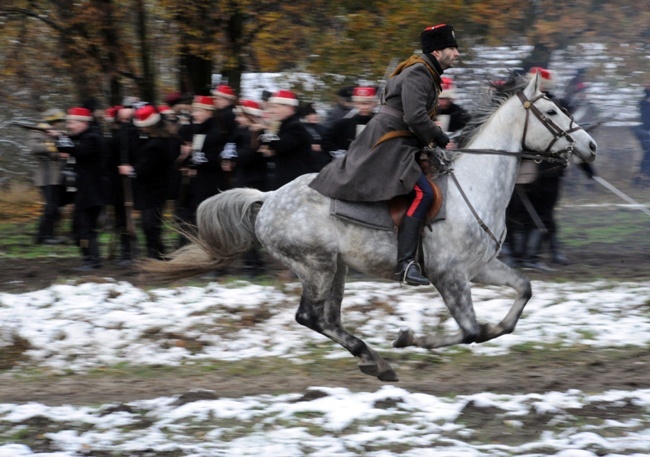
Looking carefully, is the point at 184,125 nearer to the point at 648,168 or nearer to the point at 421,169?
the point at 421,169

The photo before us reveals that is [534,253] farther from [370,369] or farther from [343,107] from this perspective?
[370,369]

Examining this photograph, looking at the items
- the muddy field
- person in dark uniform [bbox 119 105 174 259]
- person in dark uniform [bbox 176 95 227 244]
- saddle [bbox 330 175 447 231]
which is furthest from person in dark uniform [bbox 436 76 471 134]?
saddle [bbox 330 175 447 231]

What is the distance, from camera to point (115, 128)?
46.9ft

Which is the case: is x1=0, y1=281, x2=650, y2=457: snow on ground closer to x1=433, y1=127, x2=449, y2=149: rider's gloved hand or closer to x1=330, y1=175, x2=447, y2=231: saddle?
x1=330, y1=175, x2=447, y2=231: saddle

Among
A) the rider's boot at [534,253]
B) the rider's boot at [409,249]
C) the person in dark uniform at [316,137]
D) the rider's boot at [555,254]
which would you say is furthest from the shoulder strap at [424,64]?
the rider's boot at [555,254]

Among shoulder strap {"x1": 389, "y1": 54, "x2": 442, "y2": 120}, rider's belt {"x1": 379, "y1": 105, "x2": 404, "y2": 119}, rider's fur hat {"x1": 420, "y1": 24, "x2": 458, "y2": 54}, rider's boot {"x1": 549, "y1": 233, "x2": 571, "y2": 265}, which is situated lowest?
rider's boot {"x1": 549, "y1": 233, "x2": 571, "y2": 265}

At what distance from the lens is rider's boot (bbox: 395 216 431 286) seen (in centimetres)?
807

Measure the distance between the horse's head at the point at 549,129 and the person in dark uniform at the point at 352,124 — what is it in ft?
14.1

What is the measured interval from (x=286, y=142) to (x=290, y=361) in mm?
3828

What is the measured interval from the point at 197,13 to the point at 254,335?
27.3 ft

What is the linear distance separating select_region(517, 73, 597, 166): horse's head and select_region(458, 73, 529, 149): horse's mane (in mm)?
174

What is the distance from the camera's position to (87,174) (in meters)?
13.7

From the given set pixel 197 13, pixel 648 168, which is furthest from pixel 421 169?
pixel 648 168

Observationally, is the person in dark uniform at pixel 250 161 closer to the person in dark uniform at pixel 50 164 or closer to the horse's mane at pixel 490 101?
the person in dark uniform at pixel 50 164
